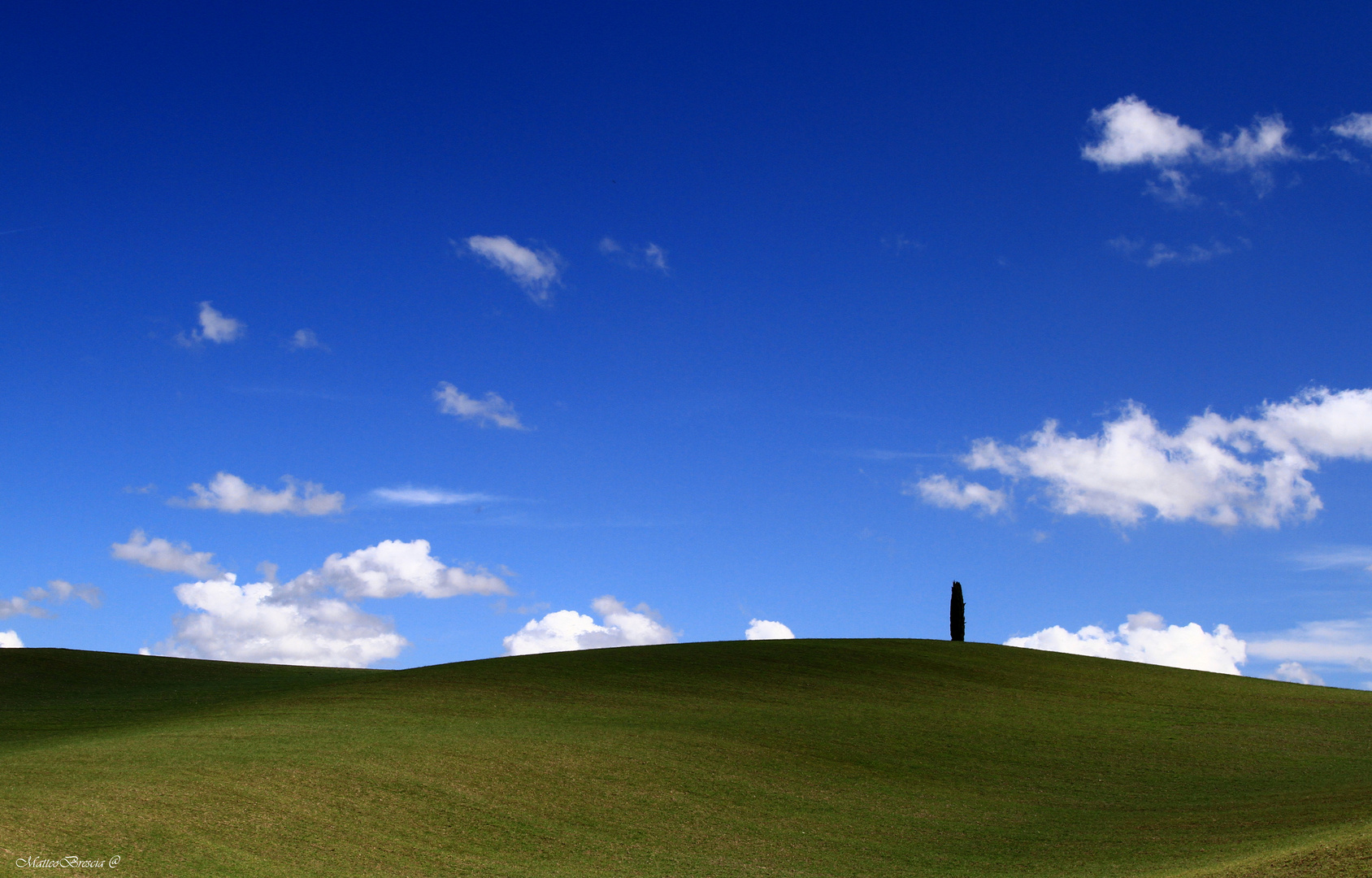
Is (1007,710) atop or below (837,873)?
atop

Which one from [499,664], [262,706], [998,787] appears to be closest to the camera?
[998,787]

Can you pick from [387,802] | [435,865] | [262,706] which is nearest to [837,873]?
[435,865]

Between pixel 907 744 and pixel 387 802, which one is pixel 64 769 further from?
pixel 907 744

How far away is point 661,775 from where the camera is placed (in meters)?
23.4

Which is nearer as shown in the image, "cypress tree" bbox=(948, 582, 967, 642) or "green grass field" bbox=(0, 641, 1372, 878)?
"green grass field" bbox=(0, 641, 1372, 878)

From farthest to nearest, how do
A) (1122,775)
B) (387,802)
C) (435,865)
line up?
1. (1122,775)
2. (387,802)
3. (435,865)

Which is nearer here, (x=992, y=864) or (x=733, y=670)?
(x=992, y=864)

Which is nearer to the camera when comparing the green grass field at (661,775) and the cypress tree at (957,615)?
the green grass field at (661,775)

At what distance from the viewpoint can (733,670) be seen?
4012 cm

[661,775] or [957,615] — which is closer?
[661,775]

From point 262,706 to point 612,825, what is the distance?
15.1 m

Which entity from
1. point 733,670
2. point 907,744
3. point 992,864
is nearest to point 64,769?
point 992,864

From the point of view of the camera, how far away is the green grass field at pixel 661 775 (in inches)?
692

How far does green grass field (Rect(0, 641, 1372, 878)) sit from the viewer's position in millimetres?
17578
